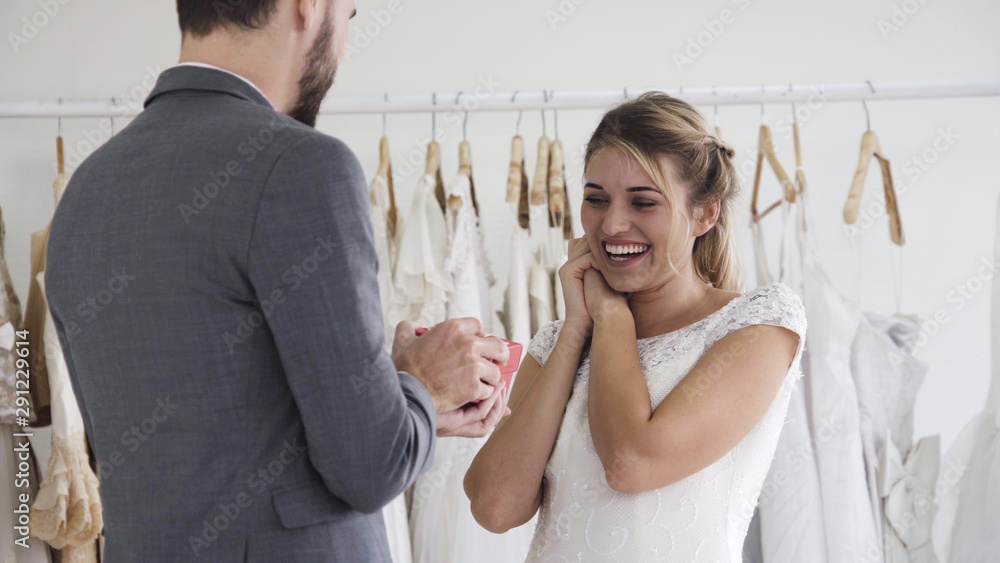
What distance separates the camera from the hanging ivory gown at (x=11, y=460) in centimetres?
199

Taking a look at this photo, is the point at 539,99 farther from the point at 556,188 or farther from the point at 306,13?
the point at 306,13

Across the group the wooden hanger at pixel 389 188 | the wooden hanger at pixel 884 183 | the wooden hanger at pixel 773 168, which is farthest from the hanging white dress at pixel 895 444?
the wooden hanger at pixel 389 188

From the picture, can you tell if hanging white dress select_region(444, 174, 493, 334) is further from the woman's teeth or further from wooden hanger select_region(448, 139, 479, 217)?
the woman's teeth

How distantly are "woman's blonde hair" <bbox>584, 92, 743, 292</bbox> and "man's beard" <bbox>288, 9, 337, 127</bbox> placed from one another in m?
0.56

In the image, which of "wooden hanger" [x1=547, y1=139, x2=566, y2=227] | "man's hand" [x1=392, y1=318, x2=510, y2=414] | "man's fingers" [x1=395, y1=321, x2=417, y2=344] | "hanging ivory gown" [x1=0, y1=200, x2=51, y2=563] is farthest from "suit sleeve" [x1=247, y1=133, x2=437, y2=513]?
"hanging ivory gown" [x1=0, y1=200, x2=51, y2=563]

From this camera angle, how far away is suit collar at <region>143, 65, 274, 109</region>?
0.92m

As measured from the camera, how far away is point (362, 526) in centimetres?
90

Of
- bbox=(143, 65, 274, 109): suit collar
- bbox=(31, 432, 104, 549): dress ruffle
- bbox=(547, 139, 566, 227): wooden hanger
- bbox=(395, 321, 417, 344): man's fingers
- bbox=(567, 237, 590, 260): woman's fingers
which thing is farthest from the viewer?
bbox=(547, 139, 566, 227): wooden hanger

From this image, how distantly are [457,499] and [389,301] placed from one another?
1.64 feet

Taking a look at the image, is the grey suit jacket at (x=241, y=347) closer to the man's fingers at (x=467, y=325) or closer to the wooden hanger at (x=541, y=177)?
the man's fingers at (x=467, y=325)

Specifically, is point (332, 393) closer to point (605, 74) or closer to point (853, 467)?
point (853, 467)

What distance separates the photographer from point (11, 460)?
204 centimetres

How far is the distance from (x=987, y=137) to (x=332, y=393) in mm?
2703

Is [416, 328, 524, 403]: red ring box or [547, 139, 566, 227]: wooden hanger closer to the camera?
[416, 328, 524, 403]: red ring box
